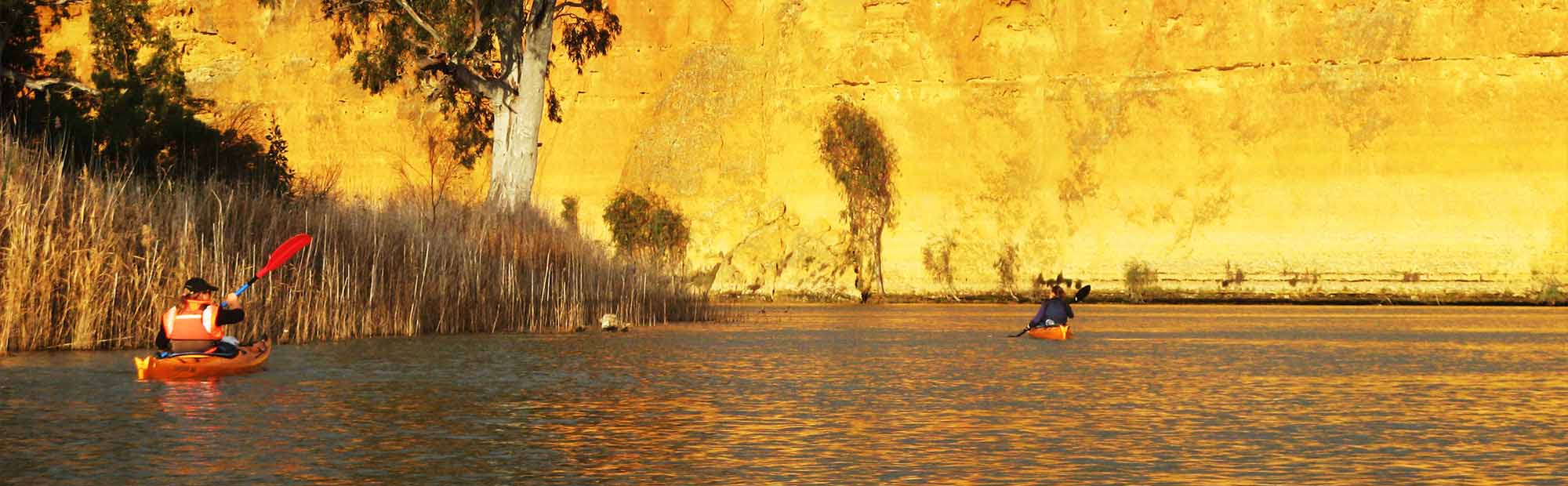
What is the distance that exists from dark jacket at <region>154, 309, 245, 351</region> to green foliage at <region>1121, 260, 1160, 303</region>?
3991 cm

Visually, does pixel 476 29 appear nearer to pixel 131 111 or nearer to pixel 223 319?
pixel 131 111

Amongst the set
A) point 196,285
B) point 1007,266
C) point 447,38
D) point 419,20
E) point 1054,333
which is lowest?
point 1054,333

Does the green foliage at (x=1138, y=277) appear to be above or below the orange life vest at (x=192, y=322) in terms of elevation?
above

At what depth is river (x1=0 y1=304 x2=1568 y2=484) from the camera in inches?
455

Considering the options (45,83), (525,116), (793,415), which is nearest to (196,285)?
(793,415)

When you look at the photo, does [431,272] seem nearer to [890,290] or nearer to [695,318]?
[695,318]

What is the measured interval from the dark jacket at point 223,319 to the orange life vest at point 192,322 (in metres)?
0.05

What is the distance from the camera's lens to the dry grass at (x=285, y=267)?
67.4 feet

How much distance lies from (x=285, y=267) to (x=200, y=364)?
228 inches

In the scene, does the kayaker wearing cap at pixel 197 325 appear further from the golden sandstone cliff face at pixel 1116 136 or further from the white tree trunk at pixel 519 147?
the golden sandstone cliff face at pixel 1116 136

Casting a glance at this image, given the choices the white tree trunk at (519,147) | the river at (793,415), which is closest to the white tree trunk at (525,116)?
the white tree trunk at (519,147)

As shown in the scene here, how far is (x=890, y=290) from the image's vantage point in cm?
5950

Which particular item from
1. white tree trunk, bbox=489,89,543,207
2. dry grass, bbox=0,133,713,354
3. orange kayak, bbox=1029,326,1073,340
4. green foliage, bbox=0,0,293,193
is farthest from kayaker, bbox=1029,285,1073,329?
green foliage, bbox=0,0,293,193

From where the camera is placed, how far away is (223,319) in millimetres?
18734
